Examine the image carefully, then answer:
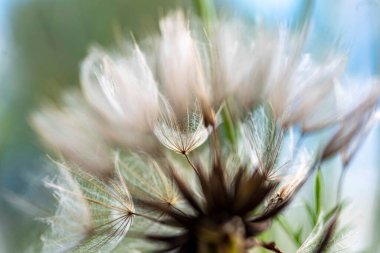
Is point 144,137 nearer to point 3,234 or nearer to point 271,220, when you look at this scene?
point 271,220

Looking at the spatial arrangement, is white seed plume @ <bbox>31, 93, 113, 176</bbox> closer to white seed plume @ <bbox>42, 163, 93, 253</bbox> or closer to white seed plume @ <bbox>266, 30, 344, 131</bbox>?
white seed plume @ <bbox>42, 163, 93, 253</bbox>

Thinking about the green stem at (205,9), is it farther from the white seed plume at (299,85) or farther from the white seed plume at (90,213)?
the white seed plume at (90,213)

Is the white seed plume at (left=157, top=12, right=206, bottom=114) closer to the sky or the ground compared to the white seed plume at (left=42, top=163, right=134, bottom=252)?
closer to the sky

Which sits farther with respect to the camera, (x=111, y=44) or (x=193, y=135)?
(x=111, y=44)

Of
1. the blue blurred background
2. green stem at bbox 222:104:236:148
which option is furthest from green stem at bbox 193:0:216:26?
green stem at bbox 222:104:236:148

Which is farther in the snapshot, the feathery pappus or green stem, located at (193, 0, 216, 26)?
green stem, located at (193, 0, 216, 26)

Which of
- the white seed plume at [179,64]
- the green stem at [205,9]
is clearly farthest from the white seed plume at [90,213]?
the green stem at [205,9]

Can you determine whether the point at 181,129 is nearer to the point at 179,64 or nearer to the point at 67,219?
the point at 179,64

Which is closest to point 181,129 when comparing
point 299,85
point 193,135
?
point 193,135
